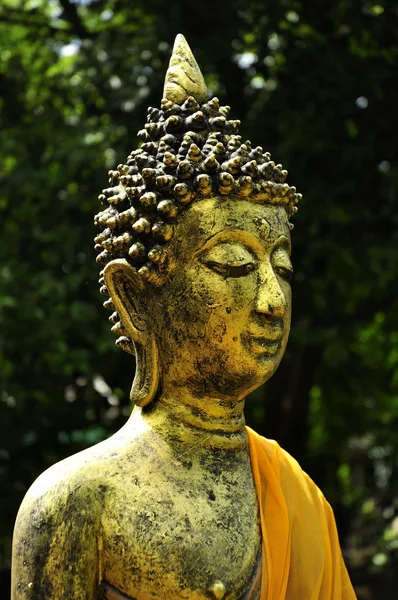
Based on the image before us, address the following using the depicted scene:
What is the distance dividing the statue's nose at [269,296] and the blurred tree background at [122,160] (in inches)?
137

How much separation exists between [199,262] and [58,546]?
1.02 meters

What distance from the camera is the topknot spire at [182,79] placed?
3.42 m

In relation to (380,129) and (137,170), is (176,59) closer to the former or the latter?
(137,170)

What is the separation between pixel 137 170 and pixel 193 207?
27 centimetres

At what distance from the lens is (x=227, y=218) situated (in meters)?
3.15

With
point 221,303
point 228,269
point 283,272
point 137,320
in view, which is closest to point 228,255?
point 228,269

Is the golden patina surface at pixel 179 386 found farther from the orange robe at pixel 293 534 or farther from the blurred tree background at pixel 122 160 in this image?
the blurred tree background at pixel 122 160

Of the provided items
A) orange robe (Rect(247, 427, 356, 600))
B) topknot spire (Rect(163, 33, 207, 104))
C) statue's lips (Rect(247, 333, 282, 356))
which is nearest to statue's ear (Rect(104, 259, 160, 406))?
statue's lips (Rect(247, 333, 282, 356))

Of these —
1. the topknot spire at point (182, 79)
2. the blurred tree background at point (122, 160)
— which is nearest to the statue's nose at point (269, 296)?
the topknot spire at point (182, 79)

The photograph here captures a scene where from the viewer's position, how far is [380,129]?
22.9 ft

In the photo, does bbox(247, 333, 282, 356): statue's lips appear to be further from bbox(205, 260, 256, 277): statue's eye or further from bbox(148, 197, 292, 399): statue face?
bbox(205, 260, 256, 277): statue's eye

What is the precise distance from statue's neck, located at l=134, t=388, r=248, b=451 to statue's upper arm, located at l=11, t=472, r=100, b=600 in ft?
1.15

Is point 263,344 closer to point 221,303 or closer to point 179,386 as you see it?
point 221,303

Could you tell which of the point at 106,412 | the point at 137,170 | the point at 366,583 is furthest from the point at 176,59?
the point at 366,583
